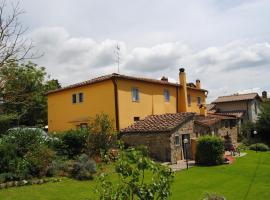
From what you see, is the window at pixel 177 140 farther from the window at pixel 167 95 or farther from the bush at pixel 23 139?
the bush at pixel 23 139

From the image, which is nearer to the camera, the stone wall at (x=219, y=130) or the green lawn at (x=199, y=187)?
the green lawn at (x=199, y=187)

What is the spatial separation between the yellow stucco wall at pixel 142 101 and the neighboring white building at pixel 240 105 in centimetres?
1628

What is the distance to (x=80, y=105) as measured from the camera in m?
29.1

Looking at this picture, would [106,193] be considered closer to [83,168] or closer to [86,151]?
[83,168]

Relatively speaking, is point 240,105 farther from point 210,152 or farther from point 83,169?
point 83,169

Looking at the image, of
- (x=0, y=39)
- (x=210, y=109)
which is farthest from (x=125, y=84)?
(x=210, y=109)

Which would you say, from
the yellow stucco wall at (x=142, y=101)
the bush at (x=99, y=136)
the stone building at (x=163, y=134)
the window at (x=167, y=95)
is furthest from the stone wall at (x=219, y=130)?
the bush at (x=99, y=136)

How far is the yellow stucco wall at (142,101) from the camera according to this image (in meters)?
26.7

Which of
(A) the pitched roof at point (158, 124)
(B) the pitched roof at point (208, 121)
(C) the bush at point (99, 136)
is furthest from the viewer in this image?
(B) the pitched roof at point (208, 121)

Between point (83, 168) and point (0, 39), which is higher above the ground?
point (0, 39)

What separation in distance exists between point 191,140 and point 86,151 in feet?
27.5

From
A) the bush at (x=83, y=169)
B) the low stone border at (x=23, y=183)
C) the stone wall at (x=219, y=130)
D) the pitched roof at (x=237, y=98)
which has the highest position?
the pitched roof at (x=237, y=98)

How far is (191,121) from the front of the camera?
85.9 ft

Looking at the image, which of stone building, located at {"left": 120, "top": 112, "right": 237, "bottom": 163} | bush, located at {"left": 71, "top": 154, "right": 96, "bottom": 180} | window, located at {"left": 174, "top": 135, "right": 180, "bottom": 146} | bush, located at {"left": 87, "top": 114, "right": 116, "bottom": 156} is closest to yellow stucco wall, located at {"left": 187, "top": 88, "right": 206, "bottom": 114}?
stone building, located at {"left": 120, "top": 112, "right": 237, "bottom": 163}
